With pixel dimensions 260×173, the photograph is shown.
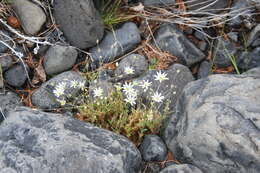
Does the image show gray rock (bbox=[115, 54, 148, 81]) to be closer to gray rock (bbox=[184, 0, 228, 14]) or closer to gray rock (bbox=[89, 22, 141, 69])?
gray rock (bbox=[89, 22, 141, 69])

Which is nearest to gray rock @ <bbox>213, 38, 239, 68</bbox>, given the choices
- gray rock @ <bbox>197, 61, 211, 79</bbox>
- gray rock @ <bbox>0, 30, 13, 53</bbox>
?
gray rock @ <bbox>197, 61, 211, 79</bbox>

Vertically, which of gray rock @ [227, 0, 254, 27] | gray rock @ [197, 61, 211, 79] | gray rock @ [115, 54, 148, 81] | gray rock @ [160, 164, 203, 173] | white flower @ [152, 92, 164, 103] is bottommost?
gray rock @ [160, 164, 203, 173]

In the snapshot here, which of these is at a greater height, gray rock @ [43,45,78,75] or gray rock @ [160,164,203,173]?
gray rock @ [43,45,78,75]

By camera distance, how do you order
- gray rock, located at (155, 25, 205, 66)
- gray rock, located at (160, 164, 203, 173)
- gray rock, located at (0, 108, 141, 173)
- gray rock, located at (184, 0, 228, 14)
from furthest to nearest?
1. gray rock, located at (184, 0, 228, 14)
2. gray rock, located at (155, 25, 205, 66)
3. gray rock, located at (160, 164, 203, 173)
4. gray rock, located at (0, 108, 141, 173)

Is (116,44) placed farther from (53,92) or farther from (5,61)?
(5,61)

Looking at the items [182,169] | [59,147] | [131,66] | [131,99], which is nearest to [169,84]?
[131,66]

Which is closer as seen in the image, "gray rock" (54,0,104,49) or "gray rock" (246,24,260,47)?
"gray rock" (54,0,104,49)
